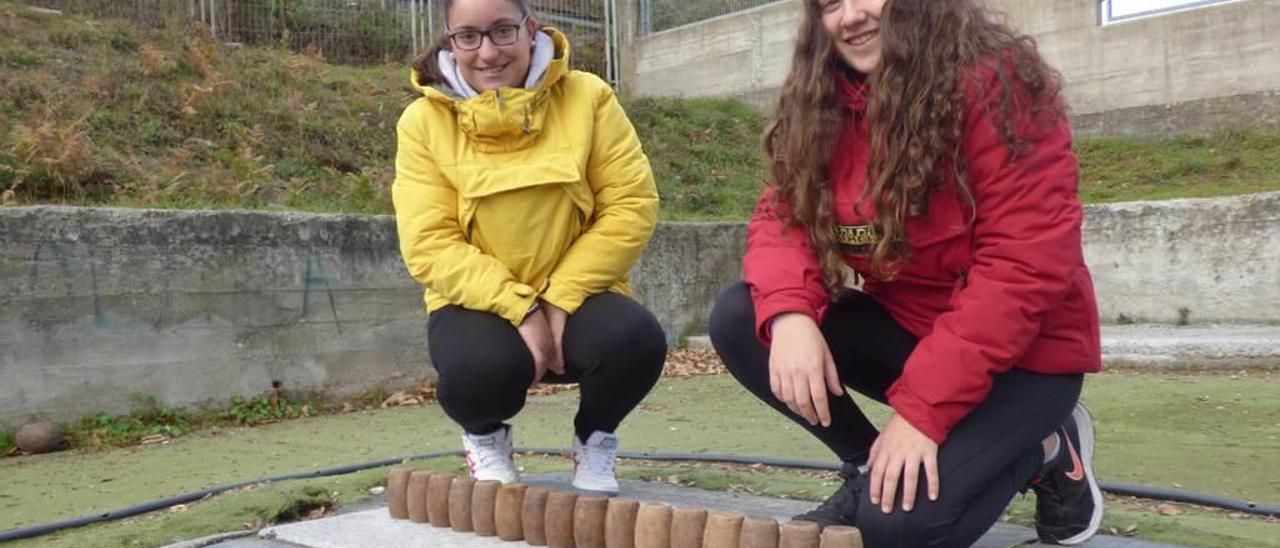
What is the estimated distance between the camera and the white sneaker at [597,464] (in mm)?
3137

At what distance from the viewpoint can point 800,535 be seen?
215cm

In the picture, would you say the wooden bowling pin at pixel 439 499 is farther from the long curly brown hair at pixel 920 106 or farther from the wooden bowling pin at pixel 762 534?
the long curly brown hair at pixel 920 106

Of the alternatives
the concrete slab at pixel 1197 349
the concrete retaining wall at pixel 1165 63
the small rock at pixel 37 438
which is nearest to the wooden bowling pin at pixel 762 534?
the small rock at pixel 37 438

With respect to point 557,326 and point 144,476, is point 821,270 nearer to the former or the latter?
point 557,326

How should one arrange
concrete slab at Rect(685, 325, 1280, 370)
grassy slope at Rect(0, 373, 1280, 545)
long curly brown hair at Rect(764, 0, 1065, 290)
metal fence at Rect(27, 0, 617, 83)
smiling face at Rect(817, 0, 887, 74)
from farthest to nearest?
metal fence at Rect(27, 0, 617, 83) < concrete slab at Rect(685, 325, 1280, 370) < grassy slope at Rect(0, 373, 1280, 545) < smiling face at Rect(817, 0, 887, 74) < long curly brown hair at Rect(764, 0, 1065, 290)

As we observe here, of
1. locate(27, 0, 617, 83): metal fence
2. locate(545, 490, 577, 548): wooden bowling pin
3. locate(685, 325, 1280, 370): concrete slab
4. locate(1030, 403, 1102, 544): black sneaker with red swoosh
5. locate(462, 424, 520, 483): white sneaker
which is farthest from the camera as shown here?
locate(27, 0, 617, 83): metal fence

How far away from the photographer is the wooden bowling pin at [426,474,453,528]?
2.87 meters

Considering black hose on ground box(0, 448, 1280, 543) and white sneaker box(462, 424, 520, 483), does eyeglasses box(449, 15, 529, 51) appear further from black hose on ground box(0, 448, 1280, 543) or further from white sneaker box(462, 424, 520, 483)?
black hose on ground box(0, 448, 1280, 543)

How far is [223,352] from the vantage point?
6102mm

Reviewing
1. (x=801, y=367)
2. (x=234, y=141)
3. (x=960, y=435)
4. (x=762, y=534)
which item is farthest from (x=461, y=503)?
(x=234, y=141)

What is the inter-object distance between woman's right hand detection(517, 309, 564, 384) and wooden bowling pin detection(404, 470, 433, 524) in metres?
0.37

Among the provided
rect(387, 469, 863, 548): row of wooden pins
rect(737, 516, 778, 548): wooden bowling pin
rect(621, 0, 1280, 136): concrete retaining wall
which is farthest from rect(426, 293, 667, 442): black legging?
rect(621, 0, 1280, 136): concrete retaining wall

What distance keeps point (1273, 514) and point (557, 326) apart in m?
1.87

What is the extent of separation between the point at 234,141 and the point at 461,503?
6600 millimetres
